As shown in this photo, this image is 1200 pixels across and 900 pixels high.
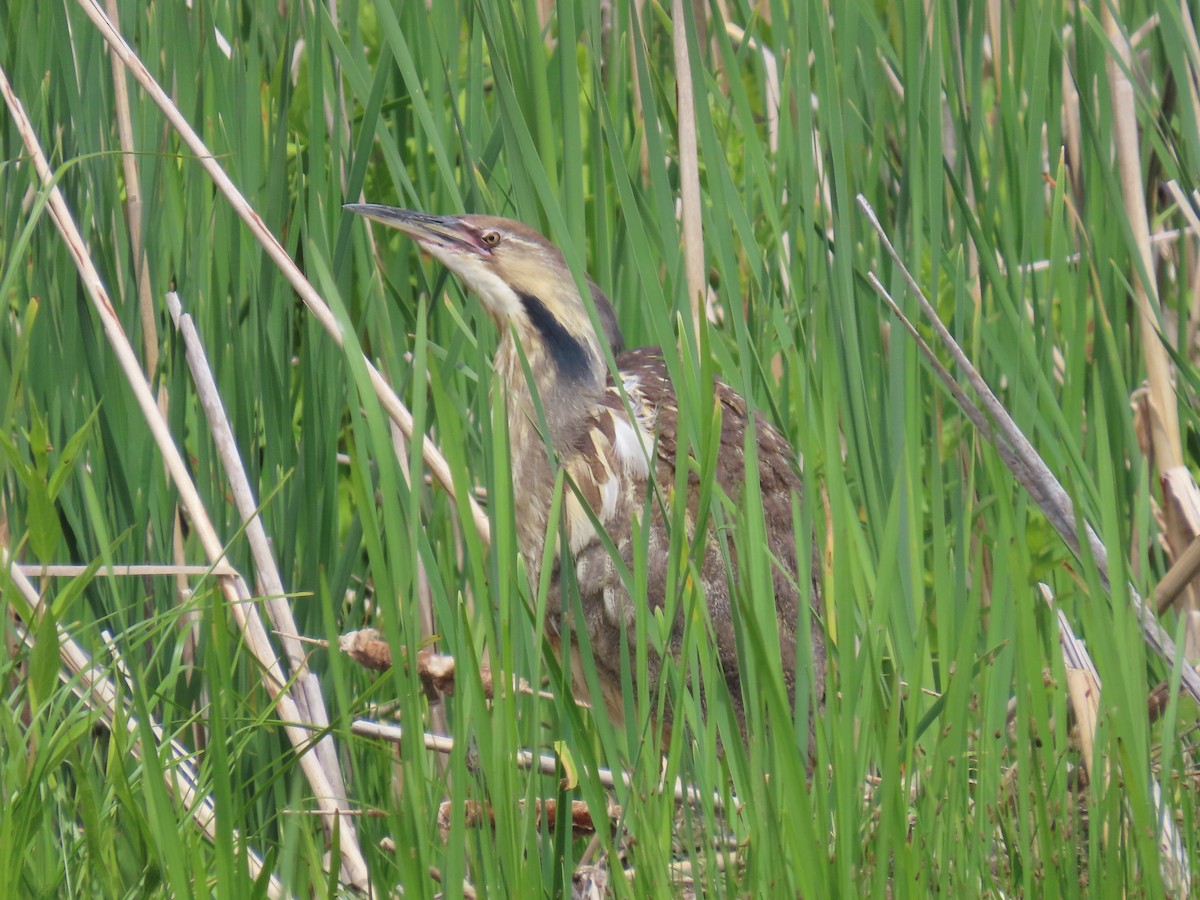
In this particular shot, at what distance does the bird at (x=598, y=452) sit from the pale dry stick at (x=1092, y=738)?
467mm

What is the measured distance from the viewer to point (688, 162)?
4.77 feet

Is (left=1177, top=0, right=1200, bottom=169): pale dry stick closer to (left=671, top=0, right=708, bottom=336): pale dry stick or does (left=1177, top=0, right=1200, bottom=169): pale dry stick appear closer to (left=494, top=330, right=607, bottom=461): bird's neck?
(left=671, top=0, right=708, bottom=336): pale dry stick

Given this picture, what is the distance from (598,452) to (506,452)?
3.20 feet

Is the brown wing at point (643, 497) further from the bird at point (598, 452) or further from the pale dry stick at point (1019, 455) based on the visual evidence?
the pale dry stick at point (1019, 455)

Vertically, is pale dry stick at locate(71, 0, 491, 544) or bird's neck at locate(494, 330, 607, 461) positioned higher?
pale dry stick at locate(71, 0, 491, 544)

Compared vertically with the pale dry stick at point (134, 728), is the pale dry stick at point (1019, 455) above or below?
above

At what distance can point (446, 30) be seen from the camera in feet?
5.46

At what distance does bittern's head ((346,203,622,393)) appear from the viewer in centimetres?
181

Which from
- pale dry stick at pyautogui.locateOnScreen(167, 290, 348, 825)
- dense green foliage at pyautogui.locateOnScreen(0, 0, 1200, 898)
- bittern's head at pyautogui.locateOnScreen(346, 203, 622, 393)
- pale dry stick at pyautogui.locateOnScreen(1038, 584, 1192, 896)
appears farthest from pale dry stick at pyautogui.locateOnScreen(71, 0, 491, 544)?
pale dry stick at pyautogui.locateOnScreen(1038, 584, 1192, 896)

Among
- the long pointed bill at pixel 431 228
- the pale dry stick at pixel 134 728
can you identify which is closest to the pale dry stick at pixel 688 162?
the long pointed bill at pixel 431 228

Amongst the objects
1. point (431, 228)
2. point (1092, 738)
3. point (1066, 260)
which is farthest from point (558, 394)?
point (1092, 738)

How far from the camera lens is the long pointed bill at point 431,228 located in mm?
1747

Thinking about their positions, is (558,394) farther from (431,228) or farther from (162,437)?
(162,437)

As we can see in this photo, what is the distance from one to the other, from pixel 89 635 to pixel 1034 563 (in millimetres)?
1223
